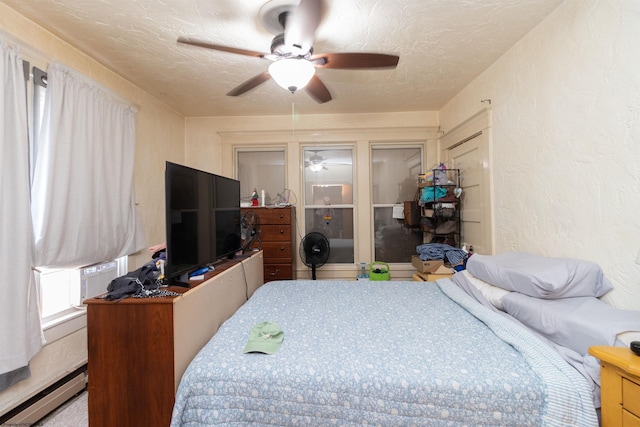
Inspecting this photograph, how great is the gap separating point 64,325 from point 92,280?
335 mm

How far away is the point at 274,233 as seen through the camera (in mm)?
3037

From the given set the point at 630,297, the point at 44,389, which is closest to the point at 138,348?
the point at 44,389

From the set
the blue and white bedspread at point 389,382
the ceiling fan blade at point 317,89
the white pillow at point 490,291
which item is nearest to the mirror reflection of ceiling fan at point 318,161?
the ceiling fan blade at point 317,89

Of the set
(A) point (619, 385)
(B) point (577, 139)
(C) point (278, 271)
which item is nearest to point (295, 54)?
(B) point (577, 139)

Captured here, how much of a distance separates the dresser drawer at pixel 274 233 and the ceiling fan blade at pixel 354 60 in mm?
1823

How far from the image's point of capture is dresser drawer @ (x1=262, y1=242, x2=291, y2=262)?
303cm

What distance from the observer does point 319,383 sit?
101 centimetres

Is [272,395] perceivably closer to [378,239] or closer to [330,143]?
[378,239]

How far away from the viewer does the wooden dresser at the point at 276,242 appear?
3029 mm

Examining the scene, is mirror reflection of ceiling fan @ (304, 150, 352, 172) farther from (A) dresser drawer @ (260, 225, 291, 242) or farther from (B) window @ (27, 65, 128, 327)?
(B) window @ (27, 65, 128, 327)

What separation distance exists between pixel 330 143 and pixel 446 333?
2.74 m

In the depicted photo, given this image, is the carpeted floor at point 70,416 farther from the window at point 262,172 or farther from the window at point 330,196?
the window at point 330,196

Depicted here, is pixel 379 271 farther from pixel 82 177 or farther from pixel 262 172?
pixel 82 177

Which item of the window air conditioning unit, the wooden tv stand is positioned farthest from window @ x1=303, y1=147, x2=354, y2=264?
the wooden tv stand
